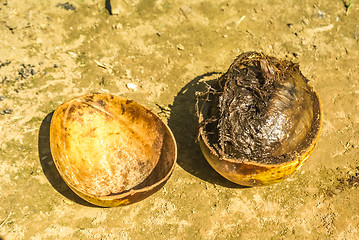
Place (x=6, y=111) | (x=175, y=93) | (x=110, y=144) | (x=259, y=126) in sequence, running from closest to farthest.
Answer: (x=259, y=126)
(x=110, y=144)
(x=6, y=111)
(x=175, y=93)

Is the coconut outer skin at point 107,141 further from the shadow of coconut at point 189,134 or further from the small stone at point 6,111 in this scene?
the small stone at point 6,111

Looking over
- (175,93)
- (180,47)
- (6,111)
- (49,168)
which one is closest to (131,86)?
(175,93)

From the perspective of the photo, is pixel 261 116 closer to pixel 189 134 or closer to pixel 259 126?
pixel 259 126

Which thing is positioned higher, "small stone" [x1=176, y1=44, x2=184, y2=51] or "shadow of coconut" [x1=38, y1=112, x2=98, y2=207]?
"small stone" [x1=176, y1=44, x2=184, y2=51]

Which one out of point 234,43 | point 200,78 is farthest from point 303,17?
point 200,78

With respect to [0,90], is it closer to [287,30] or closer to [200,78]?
[200,78]

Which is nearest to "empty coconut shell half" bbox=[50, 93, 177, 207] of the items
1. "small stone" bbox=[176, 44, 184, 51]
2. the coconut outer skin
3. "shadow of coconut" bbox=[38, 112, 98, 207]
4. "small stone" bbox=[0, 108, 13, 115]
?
the coconut outer skin

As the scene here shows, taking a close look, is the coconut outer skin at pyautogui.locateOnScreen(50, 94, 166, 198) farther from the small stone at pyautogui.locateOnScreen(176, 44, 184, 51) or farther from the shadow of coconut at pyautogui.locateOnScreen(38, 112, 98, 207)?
the small stone at pyautogui.locateOnScreen(176, 44, 184, 51)
